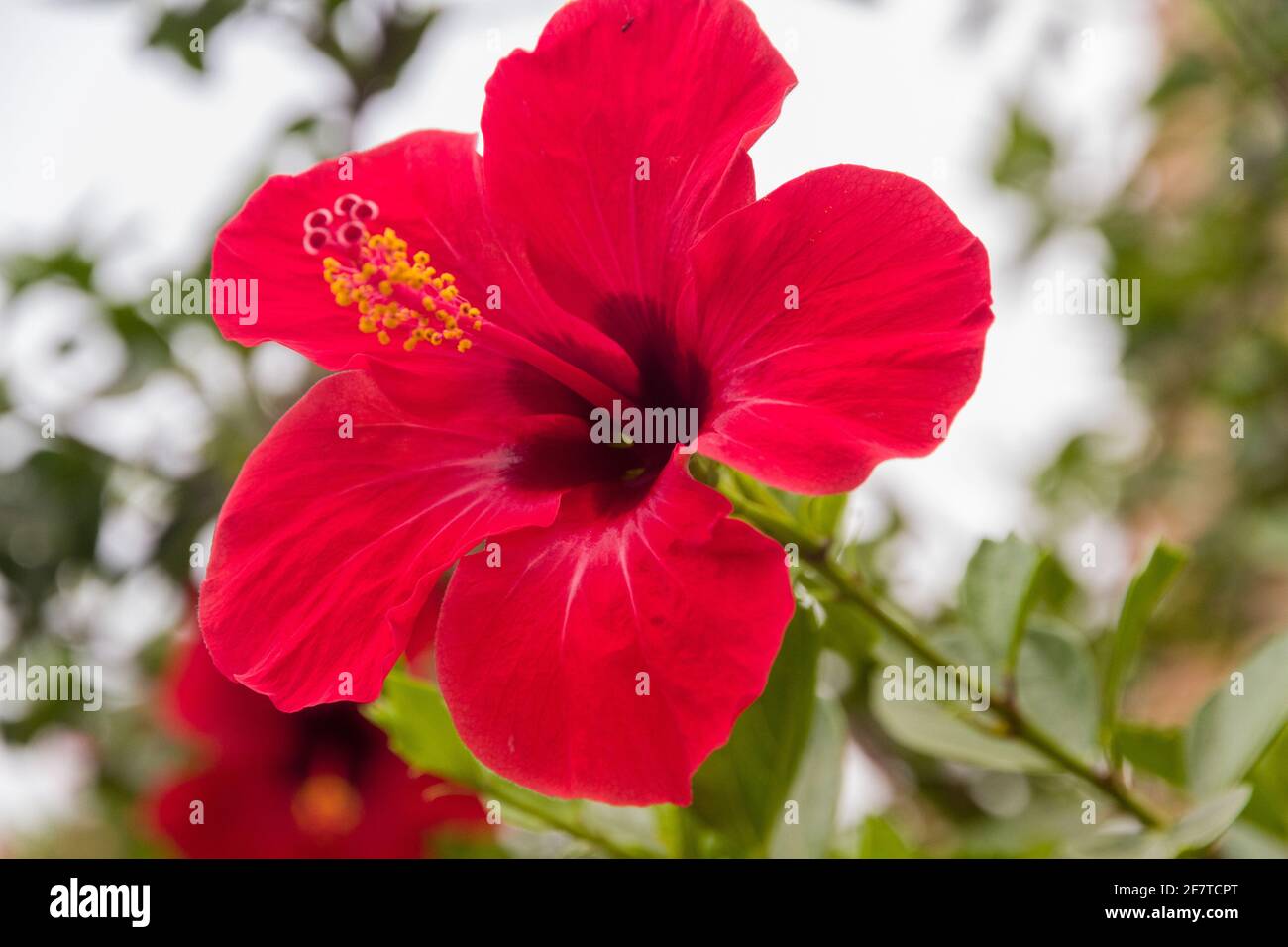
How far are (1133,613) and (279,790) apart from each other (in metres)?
1.31

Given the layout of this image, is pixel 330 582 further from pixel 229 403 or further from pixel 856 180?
pixel 229 403

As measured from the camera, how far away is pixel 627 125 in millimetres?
732

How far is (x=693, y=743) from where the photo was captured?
625mm

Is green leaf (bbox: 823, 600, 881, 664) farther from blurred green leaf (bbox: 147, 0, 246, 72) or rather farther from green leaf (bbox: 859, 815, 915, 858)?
blurred green leaf (bbox: 147, 0, 246, 72)

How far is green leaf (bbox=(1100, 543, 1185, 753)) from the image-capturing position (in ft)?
2.77

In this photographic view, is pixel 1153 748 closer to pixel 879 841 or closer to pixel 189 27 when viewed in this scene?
pixel 879 841

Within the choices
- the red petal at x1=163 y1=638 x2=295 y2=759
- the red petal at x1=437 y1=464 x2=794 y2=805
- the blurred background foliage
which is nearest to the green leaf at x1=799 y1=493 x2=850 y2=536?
the blurred background foliage

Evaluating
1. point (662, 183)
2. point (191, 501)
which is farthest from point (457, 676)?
point (191, 501)

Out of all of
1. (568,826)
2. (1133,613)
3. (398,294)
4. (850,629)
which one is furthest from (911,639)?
(398,294)

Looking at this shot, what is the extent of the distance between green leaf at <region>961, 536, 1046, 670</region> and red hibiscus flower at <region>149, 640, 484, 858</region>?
779mm

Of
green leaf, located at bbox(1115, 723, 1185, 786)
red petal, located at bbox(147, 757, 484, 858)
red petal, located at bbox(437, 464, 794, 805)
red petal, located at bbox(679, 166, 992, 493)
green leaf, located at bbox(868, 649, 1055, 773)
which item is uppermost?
red petal, located at bbox(679, 166, 992, 493)

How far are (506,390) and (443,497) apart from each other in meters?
0.10

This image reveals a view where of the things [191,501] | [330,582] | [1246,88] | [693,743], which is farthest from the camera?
[1246,88]

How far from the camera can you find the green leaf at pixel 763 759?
790mm
